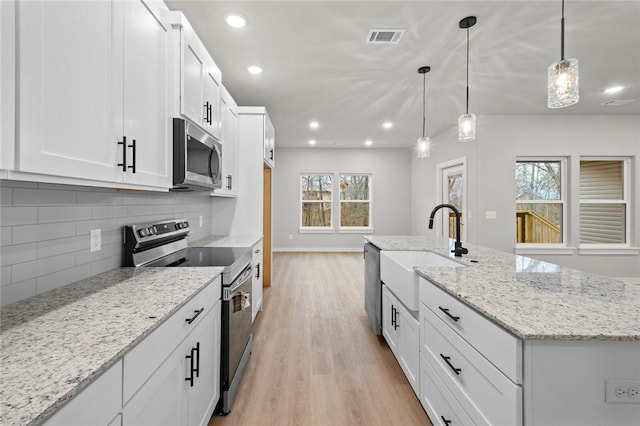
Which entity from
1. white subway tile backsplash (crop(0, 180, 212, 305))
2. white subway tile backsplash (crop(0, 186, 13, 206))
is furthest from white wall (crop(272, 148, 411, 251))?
white subway tile backsplash (crop(0, 186, 13, 206))

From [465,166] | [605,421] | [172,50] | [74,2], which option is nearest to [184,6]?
[172,50]

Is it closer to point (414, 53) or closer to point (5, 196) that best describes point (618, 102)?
point (414, 53)

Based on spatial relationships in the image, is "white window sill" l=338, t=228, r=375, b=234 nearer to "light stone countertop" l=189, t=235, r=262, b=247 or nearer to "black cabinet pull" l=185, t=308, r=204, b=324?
"light stone countertop" l=189, t=235, r=262, b=247

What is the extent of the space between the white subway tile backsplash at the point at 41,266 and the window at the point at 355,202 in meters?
6.75

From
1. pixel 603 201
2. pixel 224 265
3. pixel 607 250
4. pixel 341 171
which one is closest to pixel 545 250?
pixel 607 250

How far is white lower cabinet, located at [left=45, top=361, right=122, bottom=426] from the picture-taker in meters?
0.65

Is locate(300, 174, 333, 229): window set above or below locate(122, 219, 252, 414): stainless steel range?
above

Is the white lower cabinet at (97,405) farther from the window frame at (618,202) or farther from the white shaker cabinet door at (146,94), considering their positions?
the window frame at (618,202)

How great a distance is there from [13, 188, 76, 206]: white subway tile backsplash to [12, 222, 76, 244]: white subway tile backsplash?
0.09 meters

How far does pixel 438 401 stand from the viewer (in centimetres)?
154

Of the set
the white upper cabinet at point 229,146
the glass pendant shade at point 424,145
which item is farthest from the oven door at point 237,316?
the glass pendant shade at point 424,145

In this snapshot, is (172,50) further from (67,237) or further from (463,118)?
(463,118)

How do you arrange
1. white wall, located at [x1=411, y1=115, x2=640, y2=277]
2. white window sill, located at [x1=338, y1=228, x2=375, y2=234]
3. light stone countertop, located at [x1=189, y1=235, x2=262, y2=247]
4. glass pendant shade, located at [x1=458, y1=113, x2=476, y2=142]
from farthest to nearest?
white window sill, located at [x1=338, y1=228, x2=375, y2=234]
white wall, located at [x1=411, y1=115, x2=640, y2=277]
light stone countertop, located at [x1=189, y1=235, x2=262, y2=247]
glass pendant shade, located at [x1=458, y1=113, x2=476, y2=142]

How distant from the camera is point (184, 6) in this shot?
2156 mm
